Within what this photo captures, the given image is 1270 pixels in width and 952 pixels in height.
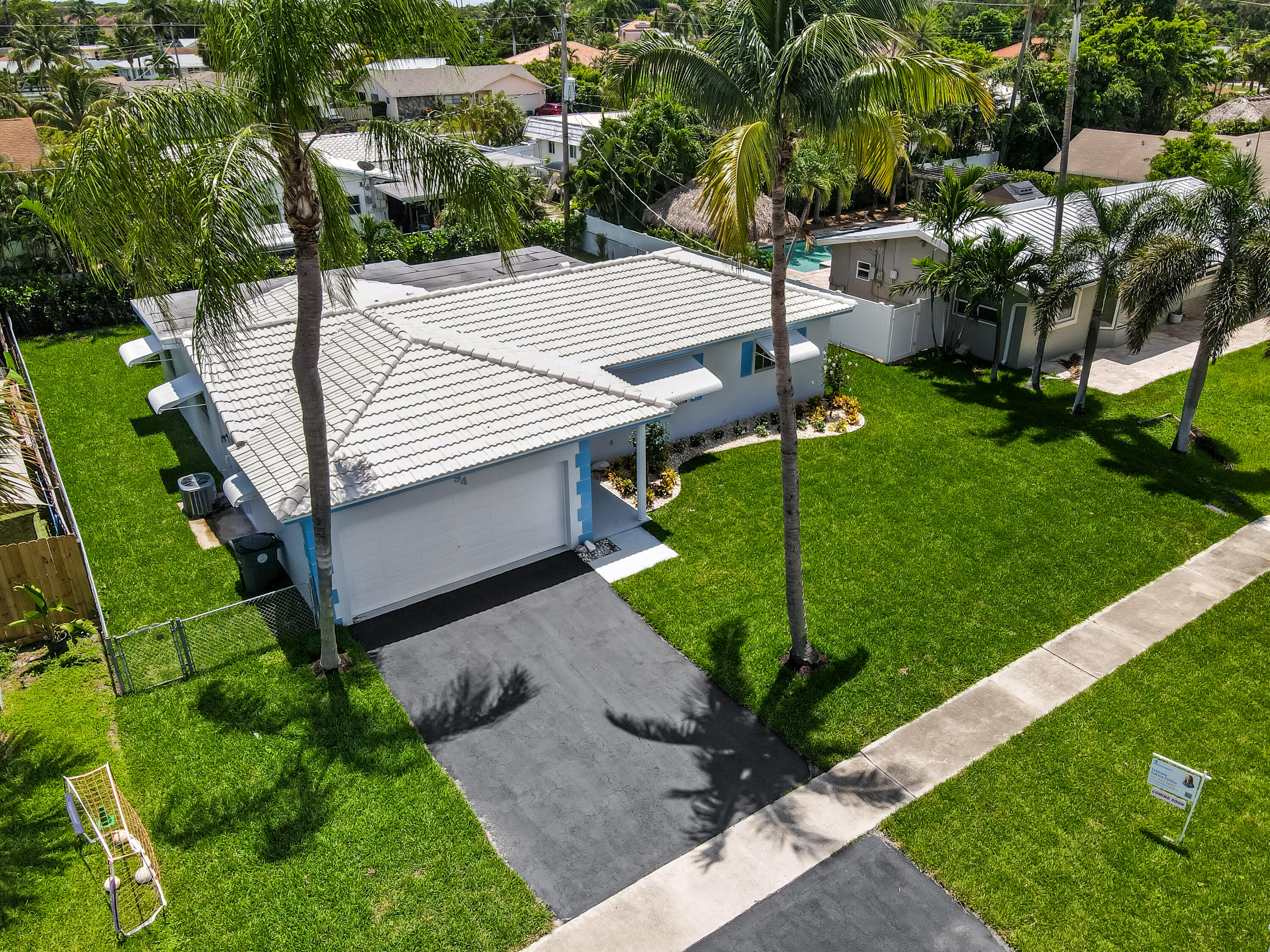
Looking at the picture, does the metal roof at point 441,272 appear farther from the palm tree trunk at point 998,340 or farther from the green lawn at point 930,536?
the palm tree trunk at point 998,340

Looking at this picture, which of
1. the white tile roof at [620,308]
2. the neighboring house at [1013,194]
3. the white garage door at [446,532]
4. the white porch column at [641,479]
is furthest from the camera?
the neighboring house at [1013,194]

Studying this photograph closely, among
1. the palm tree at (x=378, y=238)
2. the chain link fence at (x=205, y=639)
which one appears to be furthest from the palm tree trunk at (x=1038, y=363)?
the palm tree at (x=378, y=238)

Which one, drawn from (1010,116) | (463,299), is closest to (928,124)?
(1010,116)

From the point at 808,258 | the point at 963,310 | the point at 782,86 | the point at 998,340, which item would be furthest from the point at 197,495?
the point at 808,258

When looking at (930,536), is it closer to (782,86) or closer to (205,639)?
(782,86)

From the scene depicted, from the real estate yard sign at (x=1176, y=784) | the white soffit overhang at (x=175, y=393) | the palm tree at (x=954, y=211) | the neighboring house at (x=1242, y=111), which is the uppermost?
the neighboring house at (x=1242, y=111)

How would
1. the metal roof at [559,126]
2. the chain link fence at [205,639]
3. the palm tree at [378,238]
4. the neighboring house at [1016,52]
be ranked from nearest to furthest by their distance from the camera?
the chain link fence at [205,639] → the palm tree at [378,238] → the metal roof at [559,126] → the neighboring house at [1016,52]

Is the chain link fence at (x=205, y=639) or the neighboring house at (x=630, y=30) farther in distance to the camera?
the neighboring house at (x=630, y=30)
